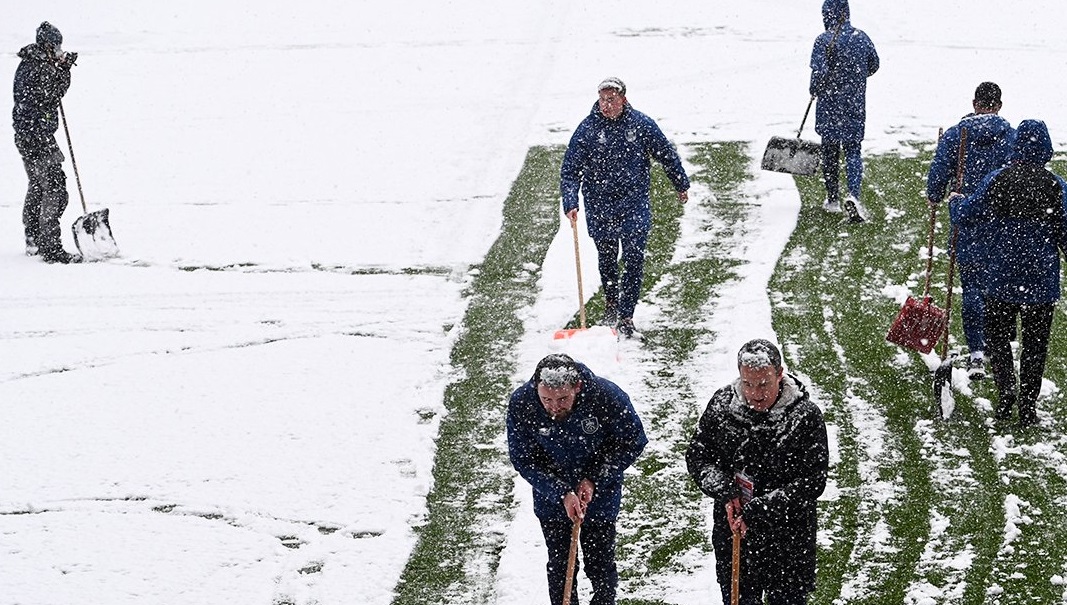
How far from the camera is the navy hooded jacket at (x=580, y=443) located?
19.3 ft

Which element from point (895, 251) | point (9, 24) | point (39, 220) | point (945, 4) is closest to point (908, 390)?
point (895, 251)

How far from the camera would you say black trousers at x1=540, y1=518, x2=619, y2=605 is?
6.11 m

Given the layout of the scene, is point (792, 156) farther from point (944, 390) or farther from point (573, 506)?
point (573, 506)

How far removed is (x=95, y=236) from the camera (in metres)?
12.3

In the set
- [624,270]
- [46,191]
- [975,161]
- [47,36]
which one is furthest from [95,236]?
[975,161]

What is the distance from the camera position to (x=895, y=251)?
1116cm

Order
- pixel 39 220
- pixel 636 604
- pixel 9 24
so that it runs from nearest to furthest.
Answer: pixel 636 604
pixel 39 220
pixel 9 24

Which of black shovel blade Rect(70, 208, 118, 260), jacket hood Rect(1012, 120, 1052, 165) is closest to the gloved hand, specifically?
black shovel blade Rect(70, 208, 118, 260)

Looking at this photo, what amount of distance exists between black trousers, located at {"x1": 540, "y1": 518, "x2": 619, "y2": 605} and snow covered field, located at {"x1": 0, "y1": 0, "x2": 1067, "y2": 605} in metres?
0.58

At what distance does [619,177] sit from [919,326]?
7.85ft

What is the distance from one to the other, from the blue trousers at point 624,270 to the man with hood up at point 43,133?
5497 millimetres

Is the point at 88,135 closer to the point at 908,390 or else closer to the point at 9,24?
the point at 9,24

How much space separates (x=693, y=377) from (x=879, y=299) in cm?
204

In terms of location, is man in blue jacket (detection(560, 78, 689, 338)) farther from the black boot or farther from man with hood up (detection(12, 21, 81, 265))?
man with hood up (detection(12, 21, 81, 265))
